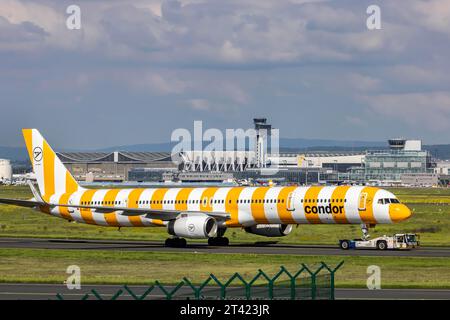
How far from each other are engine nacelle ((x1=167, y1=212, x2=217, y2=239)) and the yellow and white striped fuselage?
1.88 metres

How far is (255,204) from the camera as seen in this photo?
71250 mm

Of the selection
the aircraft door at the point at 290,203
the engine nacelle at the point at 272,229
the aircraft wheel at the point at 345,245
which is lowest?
the aircraft wheel at the point at 345,245

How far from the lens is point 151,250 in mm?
67375

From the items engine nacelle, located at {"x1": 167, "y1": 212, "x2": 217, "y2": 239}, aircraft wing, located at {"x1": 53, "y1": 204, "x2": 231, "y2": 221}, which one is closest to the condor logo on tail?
aircraft wing, located at {"x1": 53, "y1": 204, "x2": 231, "y2": 221}

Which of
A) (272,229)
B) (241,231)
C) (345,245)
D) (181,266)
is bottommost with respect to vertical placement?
(181,266)

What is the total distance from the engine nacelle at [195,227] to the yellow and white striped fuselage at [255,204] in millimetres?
1883

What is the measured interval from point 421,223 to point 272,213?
3696 centimetres

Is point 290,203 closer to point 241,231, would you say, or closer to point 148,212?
point 148,212

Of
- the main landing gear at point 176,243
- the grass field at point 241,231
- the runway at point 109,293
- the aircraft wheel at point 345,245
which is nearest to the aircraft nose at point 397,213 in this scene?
the aircraft wheel at point 345,245

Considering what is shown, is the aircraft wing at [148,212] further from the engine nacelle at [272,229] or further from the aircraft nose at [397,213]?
the aircraft nose at [397,213]

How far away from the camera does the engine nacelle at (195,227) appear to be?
7025 centimetres

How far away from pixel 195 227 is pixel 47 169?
18.2m

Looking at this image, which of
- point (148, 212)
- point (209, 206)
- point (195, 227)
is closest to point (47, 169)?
point (148, 212)
